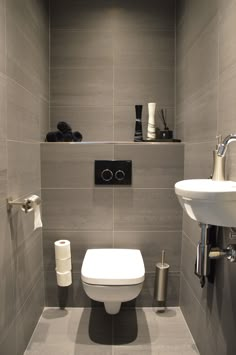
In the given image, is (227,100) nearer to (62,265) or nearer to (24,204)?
(24,204)

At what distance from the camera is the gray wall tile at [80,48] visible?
7.25ft

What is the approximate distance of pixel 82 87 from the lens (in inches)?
88.3

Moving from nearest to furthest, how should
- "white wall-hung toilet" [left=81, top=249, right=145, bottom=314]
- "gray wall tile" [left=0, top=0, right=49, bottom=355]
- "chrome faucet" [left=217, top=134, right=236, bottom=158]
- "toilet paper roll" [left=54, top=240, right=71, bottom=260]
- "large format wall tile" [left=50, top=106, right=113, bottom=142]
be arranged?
"chrome faucet" [left=217, top=134, right=236, bottom=158] < "gray wall tile" [left=0, top=0, right=49, bottom=355] < "white wall-hung toilet" [left=81, top=249, right=145, bottom=314] < "toilet paper roll" [left=54, top=240, right=71, bottom=260] < "large format wall tile" [left=50, top=106, right=113, bottom=142]

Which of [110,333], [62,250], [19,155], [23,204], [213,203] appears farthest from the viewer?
[62,250]

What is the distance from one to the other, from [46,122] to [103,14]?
3.14 ft

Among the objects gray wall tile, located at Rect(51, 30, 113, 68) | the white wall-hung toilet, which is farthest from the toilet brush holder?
gray wall tile, located at Rect(51, 30, 113, 68)

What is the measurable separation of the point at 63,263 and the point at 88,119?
1.12m

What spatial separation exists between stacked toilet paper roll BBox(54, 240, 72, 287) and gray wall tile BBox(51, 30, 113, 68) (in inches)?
54.4

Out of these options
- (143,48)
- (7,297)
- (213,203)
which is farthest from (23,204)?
(143,48)

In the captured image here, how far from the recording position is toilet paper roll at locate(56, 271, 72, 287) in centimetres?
194

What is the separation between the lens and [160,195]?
2.05m

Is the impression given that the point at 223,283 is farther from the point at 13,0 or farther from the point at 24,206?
the point at 13,0

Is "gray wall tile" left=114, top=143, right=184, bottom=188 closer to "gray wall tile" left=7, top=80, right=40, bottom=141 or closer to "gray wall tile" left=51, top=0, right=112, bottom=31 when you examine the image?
"gray wall tile" left=7, top=80, right=40, bottom=141

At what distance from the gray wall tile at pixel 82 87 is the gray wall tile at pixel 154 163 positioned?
1.63 ft
